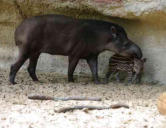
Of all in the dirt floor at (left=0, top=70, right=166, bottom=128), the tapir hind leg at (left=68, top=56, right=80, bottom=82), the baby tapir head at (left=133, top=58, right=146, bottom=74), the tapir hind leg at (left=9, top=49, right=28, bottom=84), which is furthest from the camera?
the baby tapir head at (left=133, top=58, right=146, bottom=74)

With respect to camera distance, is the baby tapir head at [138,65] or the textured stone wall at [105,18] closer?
the textured stone wall at [105,18]

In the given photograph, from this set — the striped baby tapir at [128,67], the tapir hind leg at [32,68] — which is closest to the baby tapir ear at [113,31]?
the striped baby tapir at [128,67]

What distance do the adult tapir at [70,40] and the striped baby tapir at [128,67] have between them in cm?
13

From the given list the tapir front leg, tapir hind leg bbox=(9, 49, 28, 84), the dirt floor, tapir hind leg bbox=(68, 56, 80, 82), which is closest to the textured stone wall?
the dirt floor

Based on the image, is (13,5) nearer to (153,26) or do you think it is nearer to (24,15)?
(24,15)

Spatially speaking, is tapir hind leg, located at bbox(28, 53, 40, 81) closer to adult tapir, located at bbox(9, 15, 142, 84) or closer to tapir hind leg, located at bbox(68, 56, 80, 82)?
adult tapir, located at bbox(9, 15, 142, 84)

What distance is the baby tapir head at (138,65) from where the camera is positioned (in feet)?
27.7

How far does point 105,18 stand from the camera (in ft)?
29.5

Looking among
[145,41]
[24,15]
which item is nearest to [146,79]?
[145,41]

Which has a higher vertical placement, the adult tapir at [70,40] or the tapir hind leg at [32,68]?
the adult tapir at [70,40]

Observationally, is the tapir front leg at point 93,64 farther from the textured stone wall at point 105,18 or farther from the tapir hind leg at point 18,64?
the tapir hind leg at point 18,64

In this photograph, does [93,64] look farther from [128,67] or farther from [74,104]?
[74,104]

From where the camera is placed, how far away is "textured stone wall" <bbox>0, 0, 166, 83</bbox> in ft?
26.3

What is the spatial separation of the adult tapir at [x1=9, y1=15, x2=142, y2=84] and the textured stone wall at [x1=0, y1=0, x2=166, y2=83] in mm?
330
